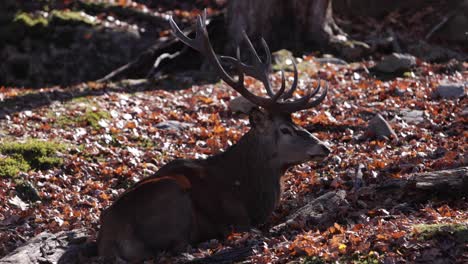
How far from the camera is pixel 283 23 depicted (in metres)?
17.6

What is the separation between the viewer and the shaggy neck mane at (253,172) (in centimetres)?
895

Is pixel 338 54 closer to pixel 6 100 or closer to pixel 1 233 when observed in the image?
pixel 6 100

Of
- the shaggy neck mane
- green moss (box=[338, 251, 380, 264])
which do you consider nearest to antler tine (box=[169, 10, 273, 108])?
the shaggy neck mane

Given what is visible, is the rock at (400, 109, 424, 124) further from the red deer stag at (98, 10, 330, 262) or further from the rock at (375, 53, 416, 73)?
the red deer stag at (98, 10, 330, 262)

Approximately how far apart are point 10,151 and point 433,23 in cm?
1147

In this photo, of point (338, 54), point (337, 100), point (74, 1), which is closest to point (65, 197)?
point (337, 100)

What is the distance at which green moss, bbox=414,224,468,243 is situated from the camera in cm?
697

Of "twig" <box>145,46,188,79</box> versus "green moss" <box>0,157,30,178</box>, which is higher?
"twig" <box>145,46,188,79</box>

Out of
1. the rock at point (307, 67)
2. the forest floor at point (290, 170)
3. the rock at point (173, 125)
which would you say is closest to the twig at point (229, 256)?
the forest floor at point (290, 170)

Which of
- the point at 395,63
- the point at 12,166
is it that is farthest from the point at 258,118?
the point at 395,63

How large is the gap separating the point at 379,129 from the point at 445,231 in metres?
4.68

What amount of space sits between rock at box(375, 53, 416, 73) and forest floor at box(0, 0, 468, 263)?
0.16 metres

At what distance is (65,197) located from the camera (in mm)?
10125

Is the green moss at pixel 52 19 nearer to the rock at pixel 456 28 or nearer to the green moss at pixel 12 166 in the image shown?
the rock at pixel 456 28
